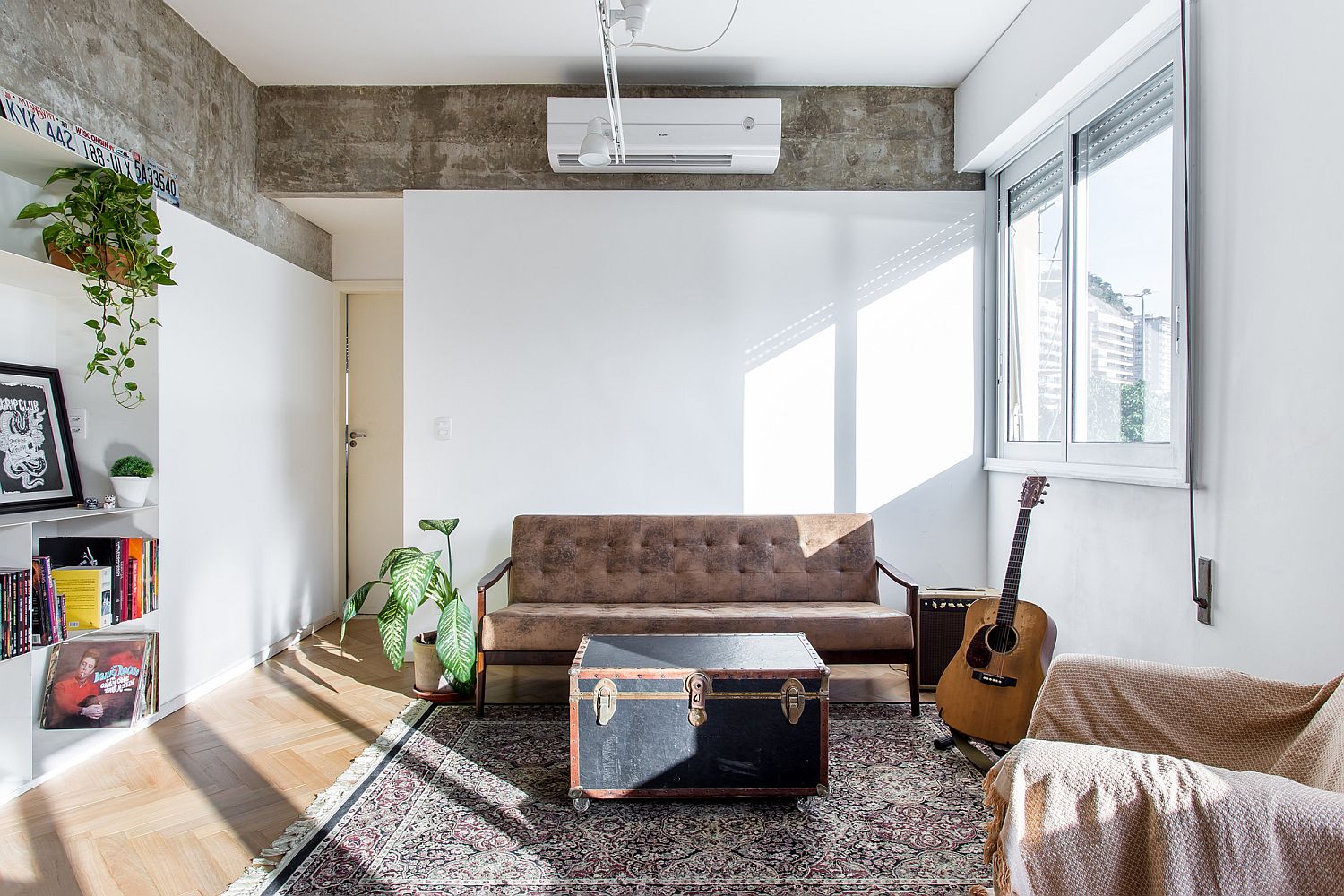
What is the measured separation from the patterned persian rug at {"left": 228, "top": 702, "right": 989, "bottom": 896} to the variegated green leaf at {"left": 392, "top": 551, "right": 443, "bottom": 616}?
2.10ft

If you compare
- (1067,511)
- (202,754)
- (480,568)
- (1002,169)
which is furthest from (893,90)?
(202,754)

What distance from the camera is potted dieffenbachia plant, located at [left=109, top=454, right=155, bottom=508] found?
3.09 metres

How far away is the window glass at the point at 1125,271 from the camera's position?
106 inches

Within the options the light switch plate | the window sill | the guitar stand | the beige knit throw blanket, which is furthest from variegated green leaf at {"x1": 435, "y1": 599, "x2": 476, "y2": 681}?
the window sill

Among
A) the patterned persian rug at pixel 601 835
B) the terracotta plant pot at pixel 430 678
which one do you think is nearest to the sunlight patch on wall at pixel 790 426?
the patterned persian rug at pixel 601 835

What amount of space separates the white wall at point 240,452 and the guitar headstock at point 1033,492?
11.7ft

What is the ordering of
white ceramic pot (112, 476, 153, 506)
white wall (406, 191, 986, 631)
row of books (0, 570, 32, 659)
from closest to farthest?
row of books (0, 570, 32, 659) < white ceramic pot (112, 476, 153, 506) < white wall (406, 191, 986, 631)

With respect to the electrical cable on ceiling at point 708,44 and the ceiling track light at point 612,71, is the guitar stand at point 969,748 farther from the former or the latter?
the electrical cable on ceiling at point 708,44

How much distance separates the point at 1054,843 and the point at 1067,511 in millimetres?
2290

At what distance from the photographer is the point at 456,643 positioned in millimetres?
3379

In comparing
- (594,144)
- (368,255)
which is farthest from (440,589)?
(368,255)

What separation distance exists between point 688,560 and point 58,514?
2548 millimetres

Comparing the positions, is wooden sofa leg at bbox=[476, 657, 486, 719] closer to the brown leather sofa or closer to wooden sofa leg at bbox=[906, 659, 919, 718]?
the brown leather sofa

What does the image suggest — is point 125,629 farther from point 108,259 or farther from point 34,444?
point 108,259
